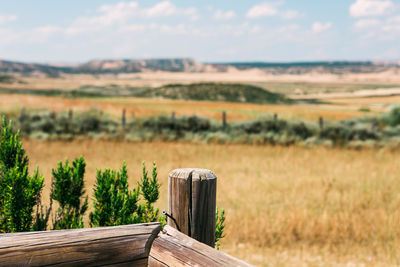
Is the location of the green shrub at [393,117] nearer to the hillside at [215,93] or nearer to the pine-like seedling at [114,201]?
the pine-like seedling at [114,201]

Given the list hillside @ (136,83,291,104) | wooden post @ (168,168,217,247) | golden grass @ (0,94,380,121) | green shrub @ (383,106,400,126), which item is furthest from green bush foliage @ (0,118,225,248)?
hillside @ (136,83,291,104)

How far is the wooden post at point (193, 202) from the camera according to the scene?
1.94 m

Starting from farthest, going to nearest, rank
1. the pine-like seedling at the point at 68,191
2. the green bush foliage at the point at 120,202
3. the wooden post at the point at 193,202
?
the pine-like seedling at the point at 68,191 → the green bush foliage at the point at 120,202 → the wooden post at the point at 193,202

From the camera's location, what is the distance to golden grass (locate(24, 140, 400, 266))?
7270 mm

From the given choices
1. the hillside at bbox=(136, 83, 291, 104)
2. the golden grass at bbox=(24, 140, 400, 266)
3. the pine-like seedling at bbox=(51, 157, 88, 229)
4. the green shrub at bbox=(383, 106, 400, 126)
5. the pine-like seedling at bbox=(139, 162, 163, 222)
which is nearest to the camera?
the pine-like seedling at bbox=(139, 162, 163, 222)

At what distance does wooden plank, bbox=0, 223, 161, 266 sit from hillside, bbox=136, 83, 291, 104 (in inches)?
3730

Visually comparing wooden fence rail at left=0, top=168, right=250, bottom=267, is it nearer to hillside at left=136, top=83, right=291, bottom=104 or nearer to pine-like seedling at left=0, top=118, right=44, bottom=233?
pine-like seedling at left=0, top=118, right=44, bottom=233

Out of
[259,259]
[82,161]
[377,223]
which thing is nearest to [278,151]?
[377,223]

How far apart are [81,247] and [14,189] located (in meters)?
1.49

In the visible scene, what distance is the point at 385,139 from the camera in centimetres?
2100

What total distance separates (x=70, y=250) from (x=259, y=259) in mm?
5683

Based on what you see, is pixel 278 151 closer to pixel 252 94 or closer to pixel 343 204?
pixel 343 204

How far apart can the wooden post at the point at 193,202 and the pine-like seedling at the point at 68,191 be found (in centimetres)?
162

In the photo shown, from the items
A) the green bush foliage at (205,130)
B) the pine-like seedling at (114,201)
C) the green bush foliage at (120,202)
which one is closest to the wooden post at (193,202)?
the green bush foliage at (120,202)
